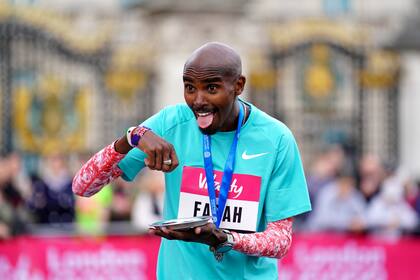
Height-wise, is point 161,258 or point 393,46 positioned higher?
point 393,46

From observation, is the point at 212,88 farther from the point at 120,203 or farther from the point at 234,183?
the point at 120,203

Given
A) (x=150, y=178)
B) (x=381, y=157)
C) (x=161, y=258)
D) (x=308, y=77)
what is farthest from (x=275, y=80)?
(x=161, y=258)

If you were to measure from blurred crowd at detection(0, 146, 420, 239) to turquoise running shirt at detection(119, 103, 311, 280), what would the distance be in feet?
21.7

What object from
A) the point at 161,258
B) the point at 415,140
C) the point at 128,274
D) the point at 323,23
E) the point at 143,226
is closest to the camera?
the point at 161,258

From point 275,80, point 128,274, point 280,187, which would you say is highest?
point 275,80

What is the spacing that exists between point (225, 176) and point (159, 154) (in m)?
0.44

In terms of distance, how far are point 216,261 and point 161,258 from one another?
31 cm

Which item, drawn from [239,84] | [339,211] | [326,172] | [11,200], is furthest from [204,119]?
[326,172]

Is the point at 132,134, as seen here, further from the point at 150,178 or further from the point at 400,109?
the point at 400,109

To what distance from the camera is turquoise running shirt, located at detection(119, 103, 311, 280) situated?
525cm

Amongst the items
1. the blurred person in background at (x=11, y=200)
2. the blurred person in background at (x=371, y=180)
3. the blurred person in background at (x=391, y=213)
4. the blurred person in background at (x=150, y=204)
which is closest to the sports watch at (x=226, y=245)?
the blurred person in background at (x=11, y=200)

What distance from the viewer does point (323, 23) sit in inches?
791

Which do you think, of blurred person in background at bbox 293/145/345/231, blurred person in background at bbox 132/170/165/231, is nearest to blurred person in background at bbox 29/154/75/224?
blurred person in background at bbox 132/170/165/231

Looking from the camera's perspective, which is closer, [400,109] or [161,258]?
[161,258]
